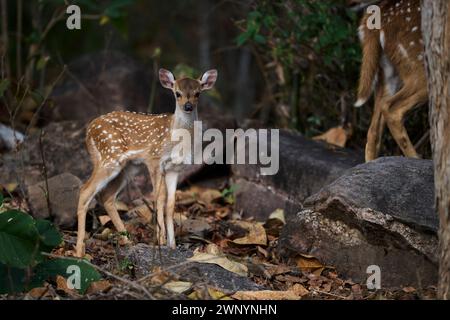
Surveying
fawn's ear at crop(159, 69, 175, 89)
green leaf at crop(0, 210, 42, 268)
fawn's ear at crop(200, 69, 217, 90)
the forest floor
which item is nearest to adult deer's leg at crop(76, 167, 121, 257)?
the forest floor

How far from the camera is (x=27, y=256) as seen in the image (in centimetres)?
604

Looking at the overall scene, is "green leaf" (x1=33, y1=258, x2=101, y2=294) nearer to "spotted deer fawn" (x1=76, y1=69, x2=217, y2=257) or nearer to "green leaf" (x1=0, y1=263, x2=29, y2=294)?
"green leaf" (x1=0, y1=263, x2=29, y2=294)

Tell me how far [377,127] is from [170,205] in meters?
2.19

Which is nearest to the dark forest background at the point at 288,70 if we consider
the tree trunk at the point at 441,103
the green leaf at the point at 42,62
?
the green leaf at the point at 42,62

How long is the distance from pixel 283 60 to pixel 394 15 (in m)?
2.14

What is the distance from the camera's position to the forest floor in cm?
605

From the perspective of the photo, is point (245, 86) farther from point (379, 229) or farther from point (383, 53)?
point (379, 229)

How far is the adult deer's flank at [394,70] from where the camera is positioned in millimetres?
8242

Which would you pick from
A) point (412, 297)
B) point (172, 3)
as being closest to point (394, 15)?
point (412, 297)

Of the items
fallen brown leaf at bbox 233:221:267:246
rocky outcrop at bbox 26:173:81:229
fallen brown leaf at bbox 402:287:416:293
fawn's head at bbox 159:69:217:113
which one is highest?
fawn's head at bbox 159:69:217:113

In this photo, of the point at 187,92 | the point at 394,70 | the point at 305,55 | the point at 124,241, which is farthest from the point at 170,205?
the point at 305,55

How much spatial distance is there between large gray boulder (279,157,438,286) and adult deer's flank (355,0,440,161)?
984mm

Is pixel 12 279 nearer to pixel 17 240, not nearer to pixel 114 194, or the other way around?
pixel 17 240
